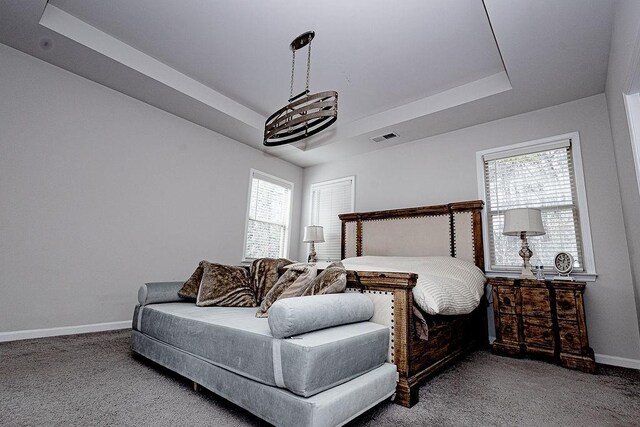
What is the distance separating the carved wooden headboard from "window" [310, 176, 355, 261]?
30cm

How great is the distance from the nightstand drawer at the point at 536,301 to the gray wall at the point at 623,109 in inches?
26.6

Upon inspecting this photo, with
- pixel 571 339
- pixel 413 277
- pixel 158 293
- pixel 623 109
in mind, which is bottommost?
pixel 571 339

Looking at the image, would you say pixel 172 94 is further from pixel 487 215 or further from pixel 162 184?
pixel 487 215

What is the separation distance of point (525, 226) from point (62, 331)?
477 centimetres

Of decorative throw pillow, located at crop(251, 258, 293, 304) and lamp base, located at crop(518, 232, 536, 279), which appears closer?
decorative throw pillow, located at crop(251, 258, 293, 304)

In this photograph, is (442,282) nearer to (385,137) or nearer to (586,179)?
(586,179)

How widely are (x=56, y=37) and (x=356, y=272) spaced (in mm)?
3370

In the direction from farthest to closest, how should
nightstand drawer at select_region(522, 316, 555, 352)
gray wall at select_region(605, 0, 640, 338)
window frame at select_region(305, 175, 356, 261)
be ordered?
window frame at select_region(305, 175, 356, 261)
nightstand drawer at select_region(522, 316, 555, 352)
gray wall at select_region(605, 0, 640, 338)

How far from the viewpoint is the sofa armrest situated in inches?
101

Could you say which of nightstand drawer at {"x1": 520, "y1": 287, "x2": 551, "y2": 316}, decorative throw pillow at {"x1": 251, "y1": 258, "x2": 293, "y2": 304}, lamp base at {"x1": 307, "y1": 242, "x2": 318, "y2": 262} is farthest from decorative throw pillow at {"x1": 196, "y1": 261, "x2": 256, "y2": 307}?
nightstand drawer at {"x1": 520, "y1": 287, "x2": 551, "y2": 316}

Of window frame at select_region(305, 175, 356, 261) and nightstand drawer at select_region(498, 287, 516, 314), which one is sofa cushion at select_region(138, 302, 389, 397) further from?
window frame at select_region(305, 175, 356, 261)

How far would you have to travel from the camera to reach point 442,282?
7.84 ft

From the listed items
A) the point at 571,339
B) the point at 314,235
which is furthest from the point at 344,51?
the point at 571,339

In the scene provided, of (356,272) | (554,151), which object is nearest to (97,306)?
(356,272)
